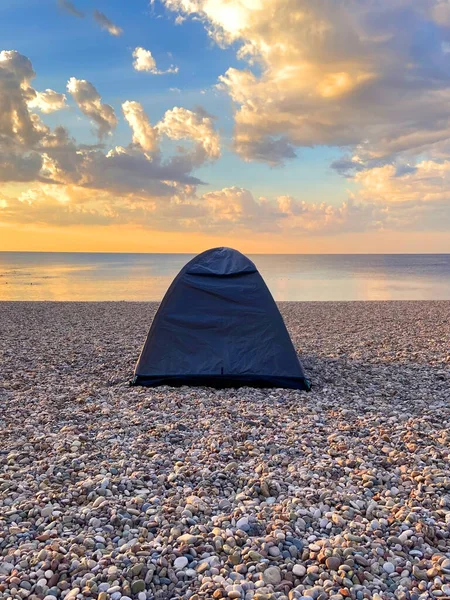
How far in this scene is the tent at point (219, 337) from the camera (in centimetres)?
835

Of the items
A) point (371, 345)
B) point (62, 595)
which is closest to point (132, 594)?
point (62, 595)

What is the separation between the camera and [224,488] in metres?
4.88

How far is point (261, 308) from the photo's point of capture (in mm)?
8688

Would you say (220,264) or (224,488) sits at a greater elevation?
(220,264)

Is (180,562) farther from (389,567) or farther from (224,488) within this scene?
(389,567)

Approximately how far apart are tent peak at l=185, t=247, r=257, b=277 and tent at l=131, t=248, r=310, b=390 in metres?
0.02

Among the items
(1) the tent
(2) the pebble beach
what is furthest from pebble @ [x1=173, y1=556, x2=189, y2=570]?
(1) the tent

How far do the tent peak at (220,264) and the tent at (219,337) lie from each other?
2 cm

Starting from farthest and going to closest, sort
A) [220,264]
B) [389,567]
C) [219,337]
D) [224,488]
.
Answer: [220,264] → [219,337] → [224,488] → [389,567]

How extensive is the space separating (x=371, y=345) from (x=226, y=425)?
7.31 metres

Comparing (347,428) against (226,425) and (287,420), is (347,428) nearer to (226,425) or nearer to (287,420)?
(287,420)

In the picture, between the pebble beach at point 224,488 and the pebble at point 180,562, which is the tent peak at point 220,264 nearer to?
the pebble beach at point 224,488

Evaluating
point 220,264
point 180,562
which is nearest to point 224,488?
point 180,562

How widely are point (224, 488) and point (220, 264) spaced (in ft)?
16.1
